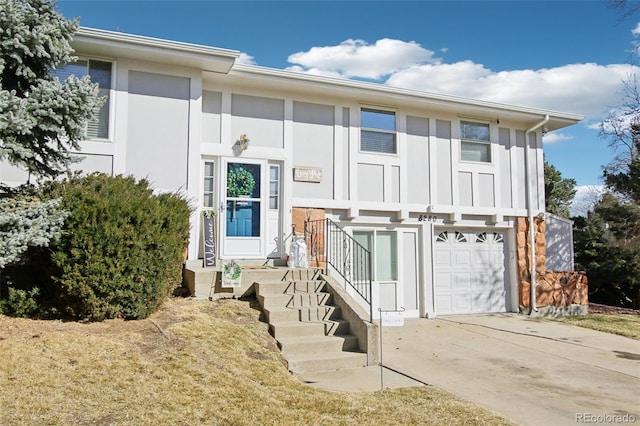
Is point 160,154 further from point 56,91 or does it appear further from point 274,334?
point 274,334

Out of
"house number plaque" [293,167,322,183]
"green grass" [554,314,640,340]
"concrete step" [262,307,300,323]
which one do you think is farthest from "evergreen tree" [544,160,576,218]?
"concrete step" [262,307,300,323]

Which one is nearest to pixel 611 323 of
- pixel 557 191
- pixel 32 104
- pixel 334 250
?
pixel 334 250

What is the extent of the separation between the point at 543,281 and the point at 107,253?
10.2 m

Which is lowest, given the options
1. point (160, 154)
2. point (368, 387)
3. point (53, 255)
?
point (368, 387)

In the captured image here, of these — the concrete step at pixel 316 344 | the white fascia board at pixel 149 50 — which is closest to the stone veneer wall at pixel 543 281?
the concrete step at pixel 316 344

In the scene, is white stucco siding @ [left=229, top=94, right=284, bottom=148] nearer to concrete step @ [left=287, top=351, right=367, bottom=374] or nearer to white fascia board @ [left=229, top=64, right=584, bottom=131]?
white fascia board @ [left=229, top=64, right=584, bottom=131]

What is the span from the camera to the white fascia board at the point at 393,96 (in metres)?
8.82

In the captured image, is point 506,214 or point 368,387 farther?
point 506,214

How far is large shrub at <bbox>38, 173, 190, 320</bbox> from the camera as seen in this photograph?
16.9ft

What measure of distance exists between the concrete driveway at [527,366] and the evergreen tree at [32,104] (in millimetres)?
4684

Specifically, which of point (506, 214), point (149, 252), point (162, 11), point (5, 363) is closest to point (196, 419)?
point (5, 363)

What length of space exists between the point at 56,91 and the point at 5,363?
2834mm

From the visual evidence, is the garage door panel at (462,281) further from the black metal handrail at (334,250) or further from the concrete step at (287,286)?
the concrete step at (287,286)

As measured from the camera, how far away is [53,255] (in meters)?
5.10
